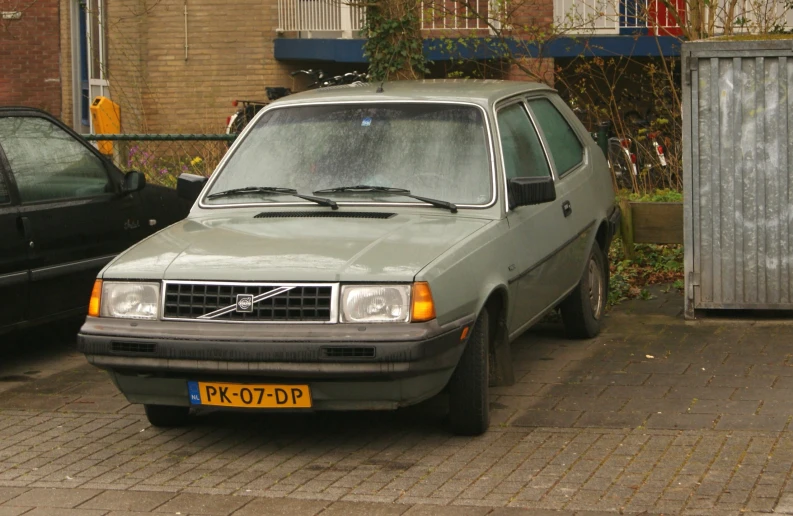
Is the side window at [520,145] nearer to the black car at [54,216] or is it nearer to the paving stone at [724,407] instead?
the paving stone at [724,407]

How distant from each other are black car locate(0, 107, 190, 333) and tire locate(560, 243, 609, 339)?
322 centimetres

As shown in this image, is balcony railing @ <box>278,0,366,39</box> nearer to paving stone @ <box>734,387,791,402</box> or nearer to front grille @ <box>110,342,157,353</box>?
paving stone @ <box>734,387,791,402</box>

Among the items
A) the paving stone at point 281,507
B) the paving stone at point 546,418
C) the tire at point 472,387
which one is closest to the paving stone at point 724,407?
the paving stone at point 546,418

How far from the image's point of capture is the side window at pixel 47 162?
Answer: 8.48 m

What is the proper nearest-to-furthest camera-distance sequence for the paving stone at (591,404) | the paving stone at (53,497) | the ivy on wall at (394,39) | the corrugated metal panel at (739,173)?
the paving stone at (53,497) → the paving stone at (591,404) → the corrugated metal panel at (739,173) → the ivy on wall at (394,39)

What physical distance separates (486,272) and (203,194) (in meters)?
1.90

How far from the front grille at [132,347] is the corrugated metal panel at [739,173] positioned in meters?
4.48

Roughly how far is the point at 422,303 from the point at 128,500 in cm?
156

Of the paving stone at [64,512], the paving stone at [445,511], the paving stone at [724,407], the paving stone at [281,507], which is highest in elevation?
the paving stone at [724,407]

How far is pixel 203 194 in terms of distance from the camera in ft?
24.4

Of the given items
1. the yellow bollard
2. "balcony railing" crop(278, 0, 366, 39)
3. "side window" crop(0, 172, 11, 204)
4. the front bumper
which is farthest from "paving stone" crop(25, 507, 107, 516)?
"balcony railing" crop(278, 0, 366, 39)

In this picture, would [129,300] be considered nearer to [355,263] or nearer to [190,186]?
[355,263]

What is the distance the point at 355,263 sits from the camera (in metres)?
5.96

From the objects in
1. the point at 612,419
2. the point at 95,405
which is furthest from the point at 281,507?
the point at 95,405
